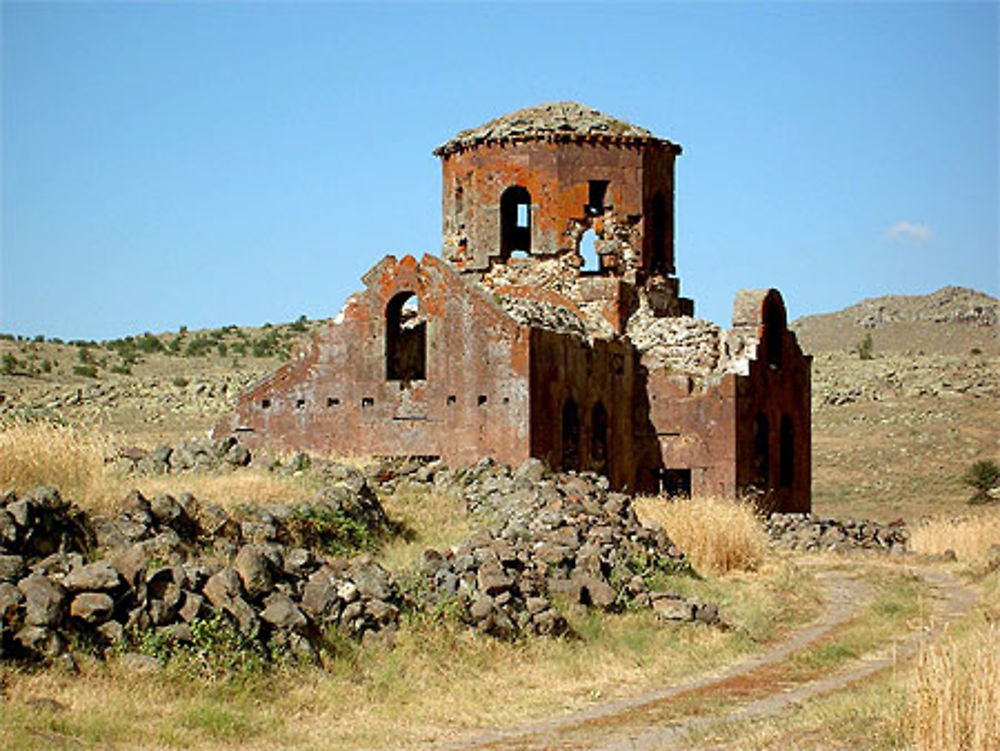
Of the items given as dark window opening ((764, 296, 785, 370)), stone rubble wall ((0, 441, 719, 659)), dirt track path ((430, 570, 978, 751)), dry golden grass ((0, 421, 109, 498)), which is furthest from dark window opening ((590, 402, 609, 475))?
dry golden grass ((0, 421, 109, 498))

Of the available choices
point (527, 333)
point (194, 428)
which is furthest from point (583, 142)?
point (194, 428)

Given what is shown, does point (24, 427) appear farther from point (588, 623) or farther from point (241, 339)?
point (241, 339)

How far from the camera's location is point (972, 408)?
1928 inches

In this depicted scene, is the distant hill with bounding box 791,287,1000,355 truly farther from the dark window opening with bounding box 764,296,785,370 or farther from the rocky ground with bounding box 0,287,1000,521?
the dark window opening with bounding box 764,296,785,370

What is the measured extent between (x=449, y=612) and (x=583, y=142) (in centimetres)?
1543

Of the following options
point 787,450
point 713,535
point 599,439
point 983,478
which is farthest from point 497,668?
point 983,478

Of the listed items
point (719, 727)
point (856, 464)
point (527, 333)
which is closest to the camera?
point (719, 727)

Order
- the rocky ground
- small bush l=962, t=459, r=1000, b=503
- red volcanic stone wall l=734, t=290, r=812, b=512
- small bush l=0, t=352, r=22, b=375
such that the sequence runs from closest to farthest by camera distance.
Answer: red volcanic stone wall l=734, t=290, r=812, b=512 → small bush l=962, t=459, r=1000, b=503 → the rocky ground → small bush l=0, t=352, r=22, b=375

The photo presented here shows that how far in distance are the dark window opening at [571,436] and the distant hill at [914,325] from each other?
172ft

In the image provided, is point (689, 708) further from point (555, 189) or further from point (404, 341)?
point (555, 189)

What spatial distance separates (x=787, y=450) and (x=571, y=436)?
661cm

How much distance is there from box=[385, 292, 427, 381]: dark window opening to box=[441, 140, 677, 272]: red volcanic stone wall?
233cm

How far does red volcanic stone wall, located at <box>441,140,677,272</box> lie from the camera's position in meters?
26.7

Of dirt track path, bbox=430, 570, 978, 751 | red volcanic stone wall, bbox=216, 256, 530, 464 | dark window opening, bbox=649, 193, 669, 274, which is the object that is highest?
dark window opening, bbox=649, 193, 669, 274
